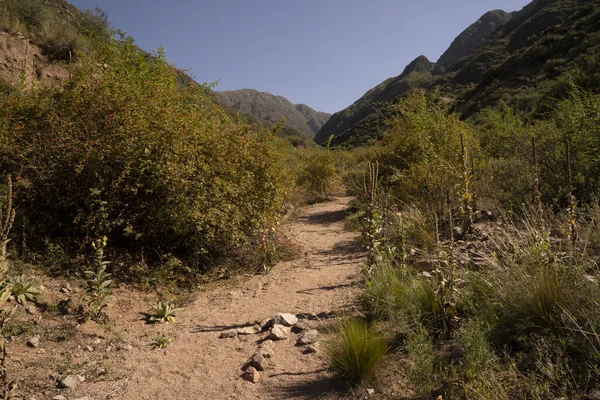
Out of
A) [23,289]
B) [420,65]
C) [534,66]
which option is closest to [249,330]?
[23,289]

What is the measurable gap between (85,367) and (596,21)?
33.6m

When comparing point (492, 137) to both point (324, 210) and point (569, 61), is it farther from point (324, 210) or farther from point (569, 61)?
point (569, 61)

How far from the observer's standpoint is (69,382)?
281 centimetres

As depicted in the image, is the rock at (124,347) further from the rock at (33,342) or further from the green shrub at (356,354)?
the green shrub at (356,354)

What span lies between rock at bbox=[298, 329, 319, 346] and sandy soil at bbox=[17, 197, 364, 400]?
0.08m

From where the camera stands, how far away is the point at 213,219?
16.4 ft

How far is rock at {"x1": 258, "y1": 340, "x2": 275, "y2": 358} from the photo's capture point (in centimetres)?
333

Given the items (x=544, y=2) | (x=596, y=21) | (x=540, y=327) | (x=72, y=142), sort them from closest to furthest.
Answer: (x=540, y=327)
(x=72, y=142)
(x=596, y=21)
(x=544, y=2)

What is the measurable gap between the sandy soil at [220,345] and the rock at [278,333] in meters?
0.08

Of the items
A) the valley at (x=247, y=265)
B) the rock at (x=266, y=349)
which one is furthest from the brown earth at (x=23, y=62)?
the rock at (x=266, y=349)

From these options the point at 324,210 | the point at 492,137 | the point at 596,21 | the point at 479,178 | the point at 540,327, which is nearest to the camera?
the point at 540,327

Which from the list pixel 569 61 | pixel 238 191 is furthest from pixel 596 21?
pixel 238 191

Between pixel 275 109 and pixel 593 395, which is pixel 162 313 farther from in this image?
pixel 275 109

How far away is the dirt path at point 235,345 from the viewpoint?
2867 millimetres
